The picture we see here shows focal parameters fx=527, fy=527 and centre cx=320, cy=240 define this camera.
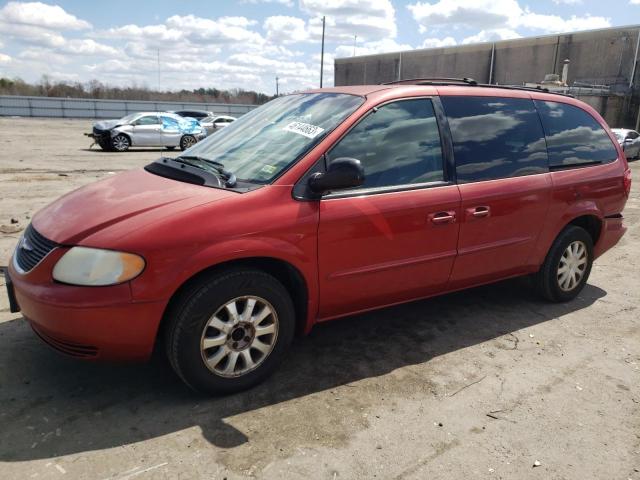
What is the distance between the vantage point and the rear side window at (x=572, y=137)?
4.36 m

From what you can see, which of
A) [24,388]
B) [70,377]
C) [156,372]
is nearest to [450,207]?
[156,372]

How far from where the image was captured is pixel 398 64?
5775 centimetres

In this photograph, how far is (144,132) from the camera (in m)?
19.3

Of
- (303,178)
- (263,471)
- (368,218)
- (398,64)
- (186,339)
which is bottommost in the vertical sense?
(263,471)

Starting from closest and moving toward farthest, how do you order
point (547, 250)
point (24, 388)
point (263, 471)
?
point (263, 471), point (24, 388), point (547, 250)

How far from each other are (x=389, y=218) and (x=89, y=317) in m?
1.84

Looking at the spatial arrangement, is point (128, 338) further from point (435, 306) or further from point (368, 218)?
point (435, 306)

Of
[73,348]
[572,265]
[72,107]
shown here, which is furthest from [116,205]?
[72,107]

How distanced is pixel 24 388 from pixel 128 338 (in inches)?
34.7

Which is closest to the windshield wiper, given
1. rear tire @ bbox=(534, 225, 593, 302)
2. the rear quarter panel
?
the rear quarter panel

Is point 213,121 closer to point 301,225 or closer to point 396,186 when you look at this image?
point 396,186

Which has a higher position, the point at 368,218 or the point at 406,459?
the point at 368,218

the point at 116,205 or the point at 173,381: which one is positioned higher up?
the point at 116,205

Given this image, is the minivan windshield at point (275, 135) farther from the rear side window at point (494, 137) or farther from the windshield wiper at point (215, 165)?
the rear side window at point (494, 137)
